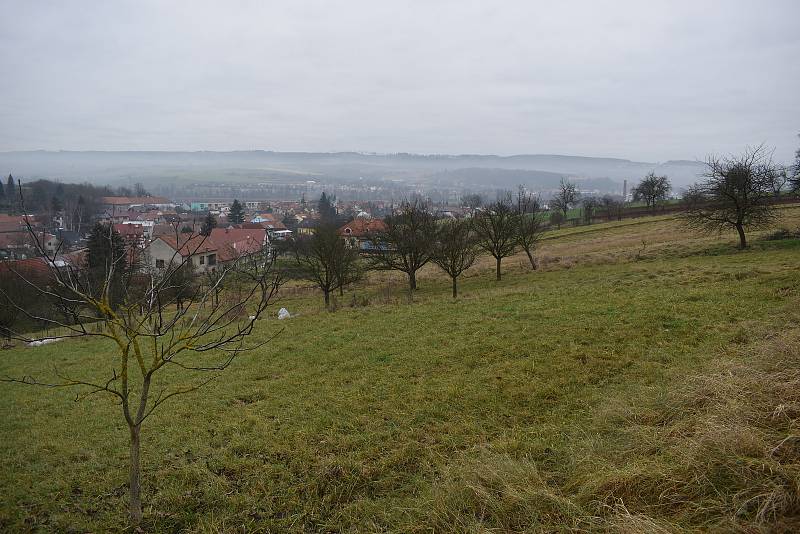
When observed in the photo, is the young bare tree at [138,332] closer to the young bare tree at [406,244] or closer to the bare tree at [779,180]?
the young bare tree at [406,244]

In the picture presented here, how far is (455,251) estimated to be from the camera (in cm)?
2392

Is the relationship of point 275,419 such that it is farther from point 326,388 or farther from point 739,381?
point 739,381

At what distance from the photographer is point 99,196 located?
431 ft

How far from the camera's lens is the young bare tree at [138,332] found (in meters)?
4.29

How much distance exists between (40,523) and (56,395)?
7057 millimetres

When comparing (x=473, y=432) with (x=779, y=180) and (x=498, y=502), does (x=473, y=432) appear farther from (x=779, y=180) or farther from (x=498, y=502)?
(x=779, y=180)

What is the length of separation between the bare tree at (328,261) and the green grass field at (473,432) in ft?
38.4

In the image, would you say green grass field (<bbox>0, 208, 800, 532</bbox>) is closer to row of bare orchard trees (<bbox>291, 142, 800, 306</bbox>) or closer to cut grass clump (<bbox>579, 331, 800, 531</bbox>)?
cut grass clump (<bbox>579, 331, 800, 531</bbox>)

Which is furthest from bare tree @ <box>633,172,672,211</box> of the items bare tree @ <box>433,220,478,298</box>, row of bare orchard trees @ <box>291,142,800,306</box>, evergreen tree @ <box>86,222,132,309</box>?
evergreen tree @ <box>86,222,132,309</box>

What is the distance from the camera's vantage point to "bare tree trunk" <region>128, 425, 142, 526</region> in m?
4.67

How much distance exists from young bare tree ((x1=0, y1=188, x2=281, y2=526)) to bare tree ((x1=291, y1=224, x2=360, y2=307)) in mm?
9690

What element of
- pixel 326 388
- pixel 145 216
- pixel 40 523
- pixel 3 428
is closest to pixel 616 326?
pixel 326 388

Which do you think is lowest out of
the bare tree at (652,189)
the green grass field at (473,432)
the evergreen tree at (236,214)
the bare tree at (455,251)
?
the green grass field at (473,432)

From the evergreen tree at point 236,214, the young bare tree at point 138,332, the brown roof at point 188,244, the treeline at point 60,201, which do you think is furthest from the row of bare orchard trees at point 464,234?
the evergreen tree at point 236,214
